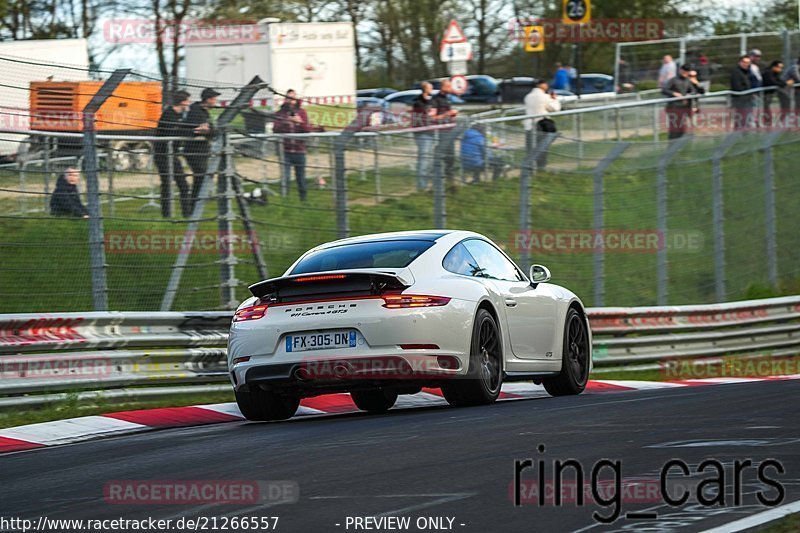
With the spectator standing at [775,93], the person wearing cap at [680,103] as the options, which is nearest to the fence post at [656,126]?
the person wearing cap at [680,103]

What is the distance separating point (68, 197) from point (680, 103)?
14.3 meters

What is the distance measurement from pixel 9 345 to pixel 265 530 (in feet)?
18.6

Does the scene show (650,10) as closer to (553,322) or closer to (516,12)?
(516,12)

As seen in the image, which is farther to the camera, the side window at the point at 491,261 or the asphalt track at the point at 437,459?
the side window at the point at 491,261

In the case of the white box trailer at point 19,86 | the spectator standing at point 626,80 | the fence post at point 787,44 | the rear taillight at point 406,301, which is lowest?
the rear taillight at point 406,301

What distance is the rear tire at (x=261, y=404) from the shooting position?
10.1 m

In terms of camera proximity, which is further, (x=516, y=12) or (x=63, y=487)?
(x=516, y=12)

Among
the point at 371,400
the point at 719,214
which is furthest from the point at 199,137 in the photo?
the point at 719,214

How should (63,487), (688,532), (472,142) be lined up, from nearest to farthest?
(688,532), (63,487), (472,142)

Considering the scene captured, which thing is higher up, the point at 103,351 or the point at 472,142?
the point at 472,142

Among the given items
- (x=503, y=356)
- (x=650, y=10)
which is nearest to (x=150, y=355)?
(x=503, y=356)

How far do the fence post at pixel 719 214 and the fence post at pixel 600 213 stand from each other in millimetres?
2449

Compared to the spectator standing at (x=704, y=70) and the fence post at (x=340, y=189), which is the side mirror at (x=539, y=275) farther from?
the spectator standing at (x=704, y=70)

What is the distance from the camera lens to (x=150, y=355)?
37.8 feet
